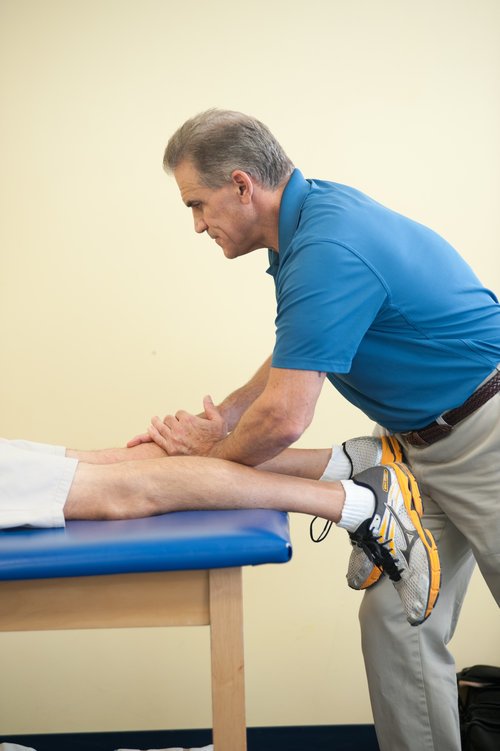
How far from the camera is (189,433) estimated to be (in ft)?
6.19

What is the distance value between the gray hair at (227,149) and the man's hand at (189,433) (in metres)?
0.54

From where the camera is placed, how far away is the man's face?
5.83 feet

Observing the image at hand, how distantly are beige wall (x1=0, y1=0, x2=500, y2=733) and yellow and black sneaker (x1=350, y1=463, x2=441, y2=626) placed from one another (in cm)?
82

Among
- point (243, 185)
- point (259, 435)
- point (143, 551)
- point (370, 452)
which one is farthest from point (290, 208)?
point (143, 551)

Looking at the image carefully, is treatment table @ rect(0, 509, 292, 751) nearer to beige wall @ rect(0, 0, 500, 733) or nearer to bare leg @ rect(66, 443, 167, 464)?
bare leg @ rect(66, 443, 167, 464)

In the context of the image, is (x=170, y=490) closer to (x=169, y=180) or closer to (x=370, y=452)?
(x=370, y=452)

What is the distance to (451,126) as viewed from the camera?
2.45 metres

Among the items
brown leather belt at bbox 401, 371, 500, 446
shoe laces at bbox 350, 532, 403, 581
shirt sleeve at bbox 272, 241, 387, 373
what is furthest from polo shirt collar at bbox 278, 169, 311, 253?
shoe laces at bbox 350, 532, 403, 581

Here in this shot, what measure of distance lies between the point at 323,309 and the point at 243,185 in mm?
429

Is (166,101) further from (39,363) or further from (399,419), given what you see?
(399,419)

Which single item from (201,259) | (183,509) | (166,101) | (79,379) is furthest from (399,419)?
(166,101)

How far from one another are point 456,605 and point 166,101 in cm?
165

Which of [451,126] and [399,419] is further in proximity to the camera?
[451,126]

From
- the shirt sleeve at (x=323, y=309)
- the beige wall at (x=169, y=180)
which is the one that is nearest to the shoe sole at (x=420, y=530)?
the shirt sleeve at (x=323, y=309)
